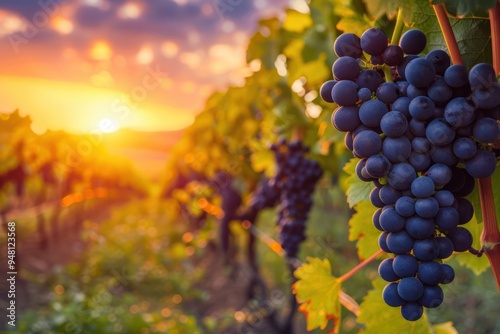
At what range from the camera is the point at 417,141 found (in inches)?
30.6

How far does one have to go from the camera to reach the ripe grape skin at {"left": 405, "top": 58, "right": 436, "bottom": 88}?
2.45 ft

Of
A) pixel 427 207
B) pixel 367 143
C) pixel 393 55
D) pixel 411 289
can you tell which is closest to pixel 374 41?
pixel 393 55

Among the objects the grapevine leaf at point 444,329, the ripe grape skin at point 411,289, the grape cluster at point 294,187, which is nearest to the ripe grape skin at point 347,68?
the ripe grape skin at point 411,289

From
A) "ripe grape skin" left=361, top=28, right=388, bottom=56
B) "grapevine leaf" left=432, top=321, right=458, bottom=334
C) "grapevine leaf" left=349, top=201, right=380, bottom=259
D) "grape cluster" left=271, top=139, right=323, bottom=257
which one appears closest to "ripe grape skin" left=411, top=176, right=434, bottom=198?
"ripe grape skin" left=361, top=28, right=388, bottom=56

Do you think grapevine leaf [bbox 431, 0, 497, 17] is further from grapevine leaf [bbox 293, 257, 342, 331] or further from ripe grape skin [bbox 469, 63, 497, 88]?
grapevine leaf [bbox 293, 257, 342, 331]

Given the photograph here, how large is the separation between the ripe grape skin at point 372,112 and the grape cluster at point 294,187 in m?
1.84

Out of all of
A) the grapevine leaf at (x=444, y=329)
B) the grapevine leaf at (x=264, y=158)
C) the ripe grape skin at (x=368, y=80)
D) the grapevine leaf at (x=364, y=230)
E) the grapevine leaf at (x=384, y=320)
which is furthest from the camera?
the grapevine leaf at (x=264, y=158)

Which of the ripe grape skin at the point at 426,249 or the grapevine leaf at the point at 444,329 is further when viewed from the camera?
the grapevine leaf at the point at 444,329

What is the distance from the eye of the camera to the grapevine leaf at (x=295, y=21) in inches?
114

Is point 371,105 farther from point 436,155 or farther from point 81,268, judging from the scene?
point 81,268

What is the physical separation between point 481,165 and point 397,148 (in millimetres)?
118

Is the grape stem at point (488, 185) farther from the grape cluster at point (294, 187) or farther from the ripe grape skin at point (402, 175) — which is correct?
the grape cluster at point (294, 187)

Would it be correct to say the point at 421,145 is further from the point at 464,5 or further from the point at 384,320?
the point at 384,320

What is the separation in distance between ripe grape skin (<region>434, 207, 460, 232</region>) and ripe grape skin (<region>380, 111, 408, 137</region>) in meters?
0.13
